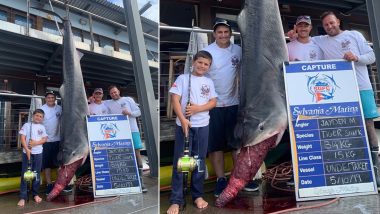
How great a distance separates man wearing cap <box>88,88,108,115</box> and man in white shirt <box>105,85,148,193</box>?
0.09 feet

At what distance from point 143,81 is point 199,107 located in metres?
0.37

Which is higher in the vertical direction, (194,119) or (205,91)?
(205,91)

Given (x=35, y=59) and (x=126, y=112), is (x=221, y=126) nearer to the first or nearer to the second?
(x=126, y=112)

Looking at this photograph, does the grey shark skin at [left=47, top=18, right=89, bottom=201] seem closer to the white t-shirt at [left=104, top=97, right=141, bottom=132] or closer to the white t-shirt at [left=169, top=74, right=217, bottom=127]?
the white t-shirt at [left=104, top=97, right=141, bottom=132]

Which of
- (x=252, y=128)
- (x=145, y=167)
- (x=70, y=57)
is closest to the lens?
(x=252, y=128)

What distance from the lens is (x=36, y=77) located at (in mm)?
1643

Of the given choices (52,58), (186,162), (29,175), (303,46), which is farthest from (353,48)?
(29,175)

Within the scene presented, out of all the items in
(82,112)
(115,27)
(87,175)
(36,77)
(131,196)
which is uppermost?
(115,27)

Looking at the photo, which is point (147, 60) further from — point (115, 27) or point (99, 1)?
point (99, 1)

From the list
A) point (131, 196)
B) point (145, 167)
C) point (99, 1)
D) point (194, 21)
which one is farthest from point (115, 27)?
point (131, 196)

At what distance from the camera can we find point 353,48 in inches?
50.5

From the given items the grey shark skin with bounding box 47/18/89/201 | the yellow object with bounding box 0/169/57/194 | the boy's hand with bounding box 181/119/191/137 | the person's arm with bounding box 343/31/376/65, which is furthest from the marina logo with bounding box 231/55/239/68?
the yellow object with bounding box 0/169/57/194

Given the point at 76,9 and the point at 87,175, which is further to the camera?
the point at 76,9

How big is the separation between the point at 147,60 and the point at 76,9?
52 cm
